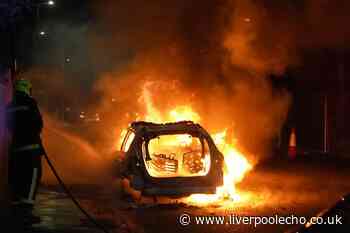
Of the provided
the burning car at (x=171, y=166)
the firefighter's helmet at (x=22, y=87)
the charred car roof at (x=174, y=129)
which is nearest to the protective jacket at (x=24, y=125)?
the firefighter's helmet at (x=22, y=87)

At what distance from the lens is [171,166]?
1305cm

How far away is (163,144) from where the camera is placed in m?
13.9

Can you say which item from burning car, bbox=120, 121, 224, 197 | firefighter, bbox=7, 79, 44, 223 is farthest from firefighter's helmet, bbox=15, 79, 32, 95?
burning car, bbox=120, 121, 224, 197

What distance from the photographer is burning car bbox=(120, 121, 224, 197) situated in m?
12.3

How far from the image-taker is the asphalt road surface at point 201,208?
10.2 metres

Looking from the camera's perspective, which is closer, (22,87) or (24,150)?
(24,150)

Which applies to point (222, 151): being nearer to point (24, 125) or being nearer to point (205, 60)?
point (205, 60)

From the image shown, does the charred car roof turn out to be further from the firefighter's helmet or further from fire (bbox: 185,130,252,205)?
the firefighter's helmet

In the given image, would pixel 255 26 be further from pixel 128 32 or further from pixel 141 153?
pixel 141 153

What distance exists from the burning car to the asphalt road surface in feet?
1.05

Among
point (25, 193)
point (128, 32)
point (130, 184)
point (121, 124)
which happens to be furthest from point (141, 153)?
point (121, 124)

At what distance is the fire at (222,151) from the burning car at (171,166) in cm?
35

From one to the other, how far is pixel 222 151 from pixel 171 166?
2.72m

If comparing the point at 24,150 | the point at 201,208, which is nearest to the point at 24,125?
the point at 24,150
